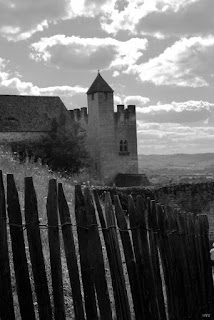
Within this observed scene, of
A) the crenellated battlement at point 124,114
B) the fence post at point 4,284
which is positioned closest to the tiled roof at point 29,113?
the crenellated battlement at point 124,114

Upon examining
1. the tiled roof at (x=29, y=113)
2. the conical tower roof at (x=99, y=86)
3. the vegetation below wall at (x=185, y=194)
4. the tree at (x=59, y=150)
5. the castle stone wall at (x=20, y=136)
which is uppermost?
the conical tower roof at (x=99, y=86)

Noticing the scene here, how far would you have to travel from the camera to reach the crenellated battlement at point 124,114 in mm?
53375

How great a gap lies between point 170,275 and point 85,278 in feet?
7.49

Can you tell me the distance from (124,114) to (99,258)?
48916mm

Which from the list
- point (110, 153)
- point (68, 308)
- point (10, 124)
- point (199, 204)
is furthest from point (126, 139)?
point (68, 308)

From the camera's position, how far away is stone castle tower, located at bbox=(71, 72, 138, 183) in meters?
51.6

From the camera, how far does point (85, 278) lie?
5.20m

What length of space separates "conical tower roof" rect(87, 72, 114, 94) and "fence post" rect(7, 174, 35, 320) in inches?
1867

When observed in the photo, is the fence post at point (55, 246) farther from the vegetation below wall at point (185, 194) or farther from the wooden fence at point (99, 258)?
the vegetation below wall at point (185, 194)

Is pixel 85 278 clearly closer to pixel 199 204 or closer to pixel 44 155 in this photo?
pixel 199 204

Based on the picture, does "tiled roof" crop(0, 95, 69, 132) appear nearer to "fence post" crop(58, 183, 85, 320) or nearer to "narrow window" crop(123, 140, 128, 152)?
"narrow window" crop(123, 140, 128, 152)

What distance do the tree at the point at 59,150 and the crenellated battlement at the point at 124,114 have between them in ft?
31.4

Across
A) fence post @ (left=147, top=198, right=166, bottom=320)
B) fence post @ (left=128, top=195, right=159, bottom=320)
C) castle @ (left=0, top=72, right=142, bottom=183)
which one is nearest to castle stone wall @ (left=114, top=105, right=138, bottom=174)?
castle @ (left=0, top=72, right=142, bottom=183)

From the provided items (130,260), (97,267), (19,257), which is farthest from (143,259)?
(19,257)
